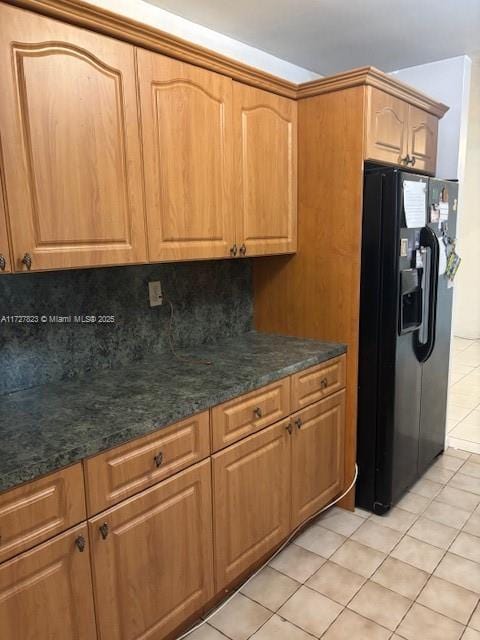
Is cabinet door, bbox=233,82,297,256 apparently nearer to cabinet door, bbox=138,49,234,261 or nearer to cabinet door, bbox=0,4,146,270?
cabinet door, bbox=138,49,234,261

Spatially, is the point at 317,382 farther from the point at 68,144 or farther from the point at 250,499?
the point at 68,144

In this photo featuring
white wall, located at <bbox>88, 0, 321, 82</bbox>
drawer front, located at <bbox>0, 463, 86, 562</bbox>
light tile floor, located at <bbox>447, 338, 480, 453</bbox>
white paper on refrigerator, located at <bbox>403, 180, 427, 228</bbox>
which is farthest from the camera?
light tile floor, located at <bbox>447, 338, 480, 453</bbox>

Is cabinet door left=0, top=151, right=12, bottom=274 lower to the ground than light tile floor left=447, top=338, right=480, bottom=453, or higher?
higher

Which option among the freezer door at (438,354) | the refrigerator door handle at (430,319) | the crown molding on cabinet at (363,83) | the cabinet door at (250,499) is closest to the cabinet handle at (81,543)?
the cabinet door at (250,499)

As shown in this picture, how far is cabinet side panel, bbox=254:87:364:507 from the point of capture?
84.9 inches

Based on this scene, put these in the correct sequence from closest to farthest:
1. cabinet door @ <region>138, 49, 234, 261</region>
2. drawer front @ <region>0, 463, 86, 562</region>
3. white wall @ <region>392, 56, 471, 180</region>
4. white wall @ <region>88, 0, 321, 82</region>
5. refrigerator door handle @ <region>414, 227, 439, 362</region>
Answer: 1. drawer front @ <region>0, 463, 86, 562</region>
2. cabinet door @ <region>138, 49, 234, 261</region>
3. white wall @ <region>88, 0, 321, 82</region>
4. refrigerator door handle @ <region>414, 227, 439, 362</region>
5. white wall @ <region>392, 56, 471, 180</region>

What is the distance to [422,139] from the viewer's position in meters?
2.57

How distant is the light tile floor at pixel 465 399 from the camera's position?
10.8ft

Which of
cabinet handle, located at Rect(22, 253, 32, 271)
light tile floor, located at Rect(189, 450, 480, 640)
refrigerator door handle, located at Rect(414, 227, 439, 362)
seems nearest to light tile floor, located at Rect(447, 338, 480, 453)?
light tile floor, located at Rect(189, 450, 480, 640)

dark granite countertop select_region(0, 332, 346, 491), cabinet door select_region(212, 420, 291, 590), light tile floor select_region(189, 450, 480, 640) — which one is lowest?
light tile floor select_region(189, 450, 480, 640)

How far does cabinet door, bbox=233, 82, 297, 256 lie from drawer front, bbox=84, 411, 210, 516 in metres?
0.87

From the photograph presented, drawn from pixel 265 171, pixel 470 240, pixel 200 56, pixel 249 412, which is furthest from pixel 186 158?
pixel 470 240

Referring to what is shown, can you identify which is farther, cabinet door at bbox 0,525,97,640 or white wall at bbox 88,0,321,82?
white wall at bbox 88,0,321,82

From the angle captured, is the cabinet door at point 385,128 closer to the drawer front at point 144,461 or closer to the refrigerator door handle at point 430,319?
the refrigerator door handle at point 430,319
